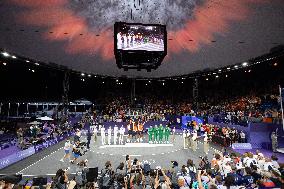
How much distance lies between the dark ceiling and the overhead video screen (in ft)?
11.0

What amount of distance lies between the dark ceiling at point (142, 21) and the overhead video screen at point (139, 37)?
3.34 meters

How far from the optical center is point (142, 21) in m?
15.7

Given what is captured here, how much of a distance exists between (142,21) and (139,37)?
19.9 feet

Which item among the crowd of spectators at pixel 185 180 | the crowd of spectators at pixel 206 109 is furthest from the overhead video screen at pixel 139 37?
the crowd of spectators at pixel 206 109

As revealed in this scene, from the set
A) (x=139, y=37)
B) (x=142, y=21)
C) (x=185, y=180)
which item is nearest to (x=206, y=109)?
(x=142, y=21)

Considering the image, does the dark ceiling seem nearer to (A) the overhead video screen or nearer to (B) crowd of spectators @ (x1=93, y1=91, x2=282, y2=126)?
(A) the overhead video screen

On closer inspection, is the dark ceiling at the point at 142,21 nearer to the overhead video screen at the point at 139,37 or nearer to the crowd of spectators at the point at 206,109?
the overhead video screen at the point at 139,37

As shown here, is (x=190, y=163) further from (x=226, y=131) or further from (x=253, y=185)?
(x=226, y=131)

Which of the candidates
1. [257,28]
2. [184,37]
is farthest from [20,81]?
[257,28]

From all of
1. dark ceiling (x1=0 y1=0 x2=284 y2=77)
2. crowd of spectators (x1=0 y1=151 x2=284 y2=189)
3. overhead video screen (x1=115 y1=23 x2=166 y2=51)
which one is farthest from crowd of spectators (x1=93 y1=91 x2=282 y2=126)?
overhead video screen (x1=115 y1=23 x2=166 y2=51)

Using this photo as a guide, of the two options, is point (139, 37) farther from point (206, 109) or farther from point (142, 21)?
point (206, 109)

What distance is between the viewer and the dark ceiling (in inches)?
517

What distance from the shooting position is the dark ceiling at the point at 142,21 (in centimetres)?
1312

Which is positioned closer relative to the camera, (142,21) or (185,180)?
(185,180)
